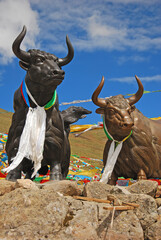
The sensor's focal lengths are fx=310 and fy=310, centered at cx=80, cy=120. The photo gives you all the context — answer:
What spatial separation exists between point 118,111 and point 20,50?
1831 millimetres

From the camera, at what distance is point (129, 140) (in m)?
5.21

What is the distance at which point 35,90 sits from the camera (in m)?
4.34

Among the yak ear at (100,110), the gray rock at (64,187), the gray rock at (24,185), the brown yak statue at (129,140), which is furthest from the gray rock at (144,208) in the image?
the yak ear at (100,110)


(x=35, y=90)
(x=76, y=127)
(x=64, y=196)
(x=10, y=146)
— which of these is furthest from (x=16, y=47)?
(x=76, y=127)

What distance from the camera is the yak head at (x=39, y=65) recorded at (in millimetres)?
4145

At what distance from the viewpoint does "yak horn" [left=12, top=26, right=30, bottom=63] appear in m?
4.16

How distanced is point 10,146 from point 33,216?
1.88 metres

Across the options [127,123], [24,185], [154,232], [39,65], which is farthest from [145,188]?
[39,65]

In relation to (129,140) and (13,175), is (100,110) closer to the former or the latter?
(129,140)

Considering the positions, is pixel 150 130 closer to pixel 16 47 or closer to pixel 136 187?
pixel 136 187

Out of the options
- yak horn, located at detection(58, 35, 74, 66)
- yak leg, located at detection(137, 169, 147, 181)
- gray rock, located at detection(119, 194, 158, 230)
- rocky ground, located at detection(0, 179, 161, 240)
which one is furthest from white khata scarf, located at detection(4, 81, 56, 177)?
yak leg, located at detection(137, 169, 147, 181)

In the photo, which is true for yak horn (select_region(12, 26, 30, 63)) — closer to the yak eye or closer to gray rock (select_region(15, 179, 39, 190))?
the yak eye

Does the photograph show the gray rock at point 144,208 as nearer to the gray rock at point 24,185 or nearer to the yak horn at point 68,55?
the gray rock at point 24,185

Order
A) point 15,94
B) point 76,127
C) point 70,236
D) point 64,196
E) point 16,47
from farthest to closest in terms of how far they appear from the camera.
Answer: point 76,127
point 15,94
point 16,47
point 64,196
point 70,236
